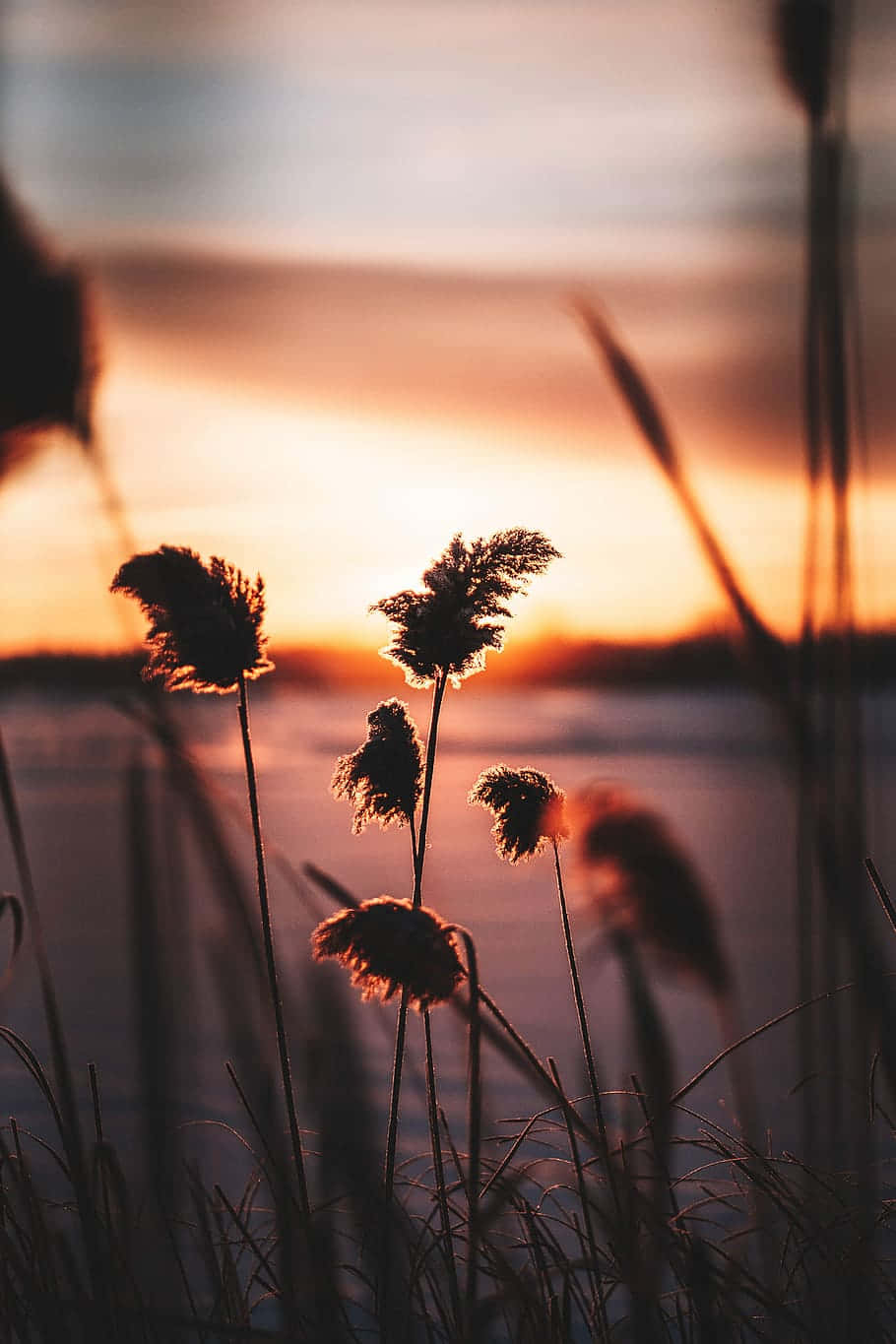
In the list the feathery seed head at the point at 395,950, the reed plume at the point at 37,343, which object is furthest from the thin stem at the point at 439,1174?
the reed plume at the point at 37,343

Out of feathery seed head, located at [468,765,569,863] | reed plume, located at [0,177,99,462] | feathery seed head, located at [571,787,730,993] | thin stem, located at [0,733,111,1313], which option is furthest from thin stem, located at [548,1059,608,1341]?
reed plume, located at [0,177,99,462]

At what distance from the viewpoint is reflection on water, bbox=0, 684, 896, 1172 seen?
945mm

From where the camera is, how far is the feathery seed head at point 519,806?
3.77 feet

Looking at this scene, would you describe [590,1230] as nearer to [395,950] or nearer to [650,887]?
[395,950]

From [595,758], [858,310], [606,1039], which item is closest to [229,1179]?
[606,1039]

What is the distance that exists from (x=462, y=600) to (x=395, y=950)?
360 millimetres

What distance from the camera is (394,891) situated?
735 cm

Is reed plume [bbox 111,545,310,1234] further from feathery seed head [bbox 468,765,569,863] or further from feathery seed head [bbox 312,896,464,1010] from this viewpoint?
feathery seed head [bbox 468,765,569,863]

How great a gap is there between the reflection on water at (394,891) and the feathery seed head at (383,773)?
93 mm

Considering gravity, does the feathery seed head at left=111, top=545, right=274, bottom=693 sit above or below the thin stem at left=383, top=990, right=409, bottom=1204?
above

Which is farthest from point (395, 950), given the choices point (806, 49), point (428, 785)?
point (806, 49)

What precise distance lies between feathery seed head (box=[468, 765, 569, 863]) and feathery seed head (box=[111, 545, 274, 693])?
0.81ft

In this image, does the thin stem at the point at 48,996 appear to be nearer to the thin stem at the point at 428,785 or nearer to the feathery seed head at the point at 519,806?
the thin stem at the point at 428,785

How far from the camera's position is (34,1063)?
1324 mm
